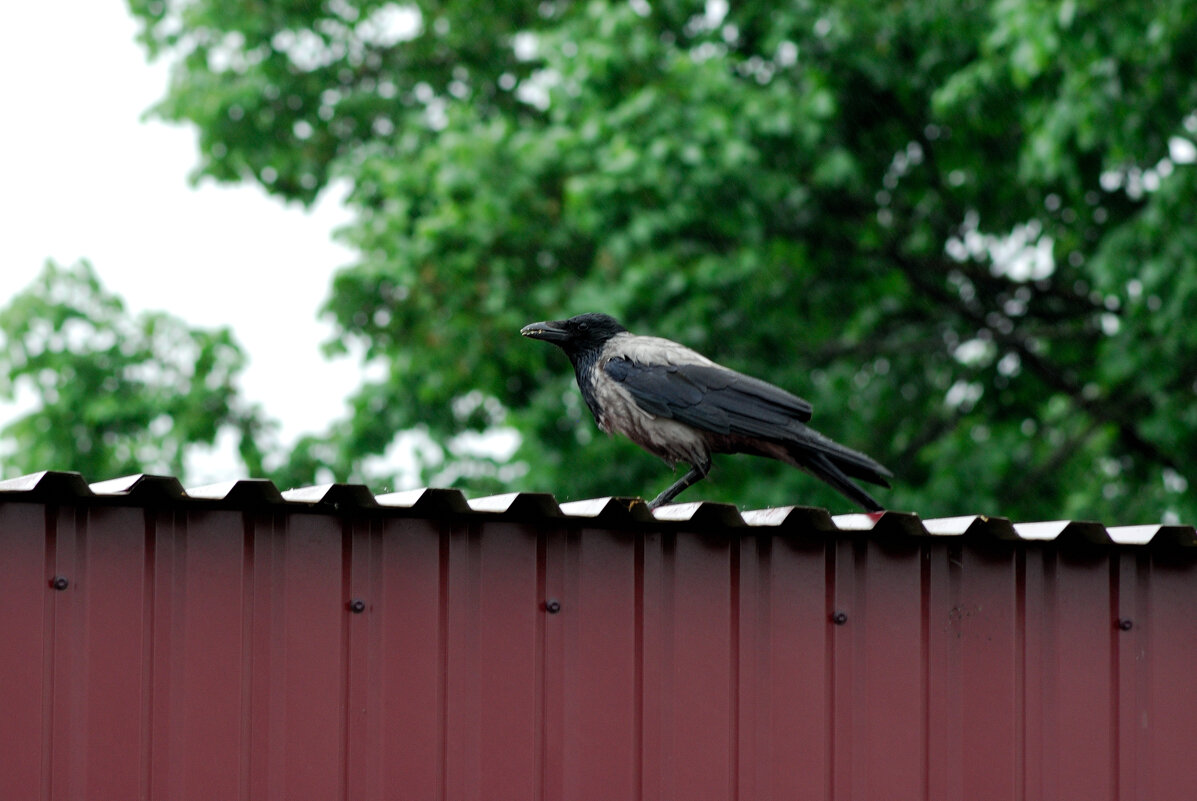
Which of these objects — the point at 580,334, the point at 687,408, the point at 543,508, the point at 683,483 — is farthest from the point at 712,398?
the point at 543,508

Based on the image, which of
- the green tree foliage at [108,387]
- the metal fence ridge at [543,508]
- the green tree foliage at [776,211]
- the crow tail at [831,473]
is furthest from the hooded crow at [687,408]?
the green tree foliage at [108,387]

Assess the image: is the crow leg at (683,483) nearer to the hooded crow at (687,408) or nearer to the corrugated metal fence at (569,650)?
the hooded crow at (687,408)

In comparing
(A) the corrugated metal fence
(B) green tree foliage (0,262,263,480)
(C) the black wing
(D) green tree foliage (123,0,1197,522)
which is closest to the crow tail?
(C) the black wing

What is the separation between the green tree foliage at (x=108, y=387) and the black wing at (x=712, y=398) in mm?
8255

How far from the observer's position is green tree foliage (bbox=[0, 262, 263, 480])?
1484cm

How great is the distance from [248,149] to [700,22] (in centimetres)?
513

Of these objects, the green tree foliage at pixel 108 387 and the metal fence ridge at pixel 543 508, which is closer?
the metal fence ridge at pixel 543 508

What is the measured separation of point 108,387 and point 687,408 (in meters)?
9.55

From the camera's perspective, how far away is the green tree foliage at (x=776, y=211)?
12.2 m

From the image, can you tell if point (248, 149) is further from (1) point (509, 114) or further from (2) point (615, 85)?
A: (2) point (615, 85)

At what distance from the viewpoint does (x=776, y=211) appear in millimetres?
14211

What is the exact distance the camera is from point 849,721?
6.11 metres

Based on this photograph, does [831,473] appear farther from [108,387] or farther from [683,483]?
[108,387]

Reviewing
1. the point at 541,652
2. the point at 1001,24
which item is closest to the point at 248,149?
the point at 1001,24
